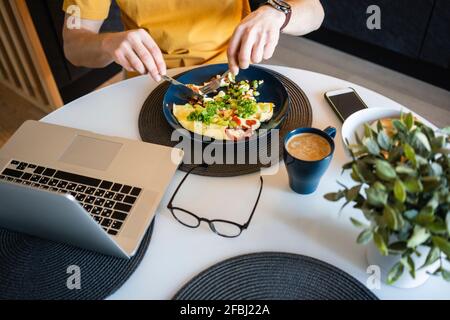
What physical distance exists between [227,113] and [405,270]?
0.50 metres

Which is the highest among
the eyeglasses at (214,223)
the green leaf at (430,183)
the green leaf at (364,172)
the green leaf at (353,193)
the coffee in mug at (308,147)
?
the green leaf at (430,183)

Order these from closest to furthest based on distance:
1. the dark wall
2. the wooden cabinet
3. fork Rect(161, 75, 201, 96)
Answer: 1. fork Rect(161, 75, 201, 96)
2. the wooden cabinet
3. the dark wall

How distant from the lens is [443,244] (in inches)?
20.4

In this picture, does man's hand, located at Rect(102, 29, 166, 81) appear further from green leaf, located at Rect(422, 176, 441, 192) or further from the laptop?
green leaf, located at Rect(422, 176, 441, 192)

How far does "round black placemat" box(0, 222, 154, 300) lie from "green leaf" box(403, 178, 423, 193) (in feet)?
1.45

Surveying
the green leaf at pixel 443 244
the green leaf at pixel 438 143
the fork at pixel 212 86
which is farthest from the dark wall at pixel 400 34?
the green leaf at pixel 443 244

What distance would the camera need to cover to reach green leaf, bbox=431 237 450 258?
52cm

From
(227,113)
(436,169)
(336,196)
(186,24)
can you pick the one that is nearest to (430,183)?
(436,169)

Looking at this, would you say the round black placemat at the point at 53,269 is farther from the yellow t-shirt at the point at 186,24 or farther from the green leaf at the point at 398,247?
the yellow t-shirt at the point at 186,24

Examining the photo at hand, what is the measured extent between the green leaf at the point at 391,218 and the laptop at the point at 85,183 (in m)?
0.41

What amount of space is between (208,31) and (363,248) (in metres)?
0.78

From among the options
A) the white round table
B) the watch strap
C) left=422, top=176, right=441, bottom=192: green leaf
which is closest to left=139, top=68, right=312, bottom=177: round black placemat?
the white round table

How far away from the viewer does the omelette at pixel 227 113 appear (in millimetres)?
897

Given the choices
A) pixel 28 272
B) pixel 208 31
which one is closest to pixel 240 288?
pixel 28 272
